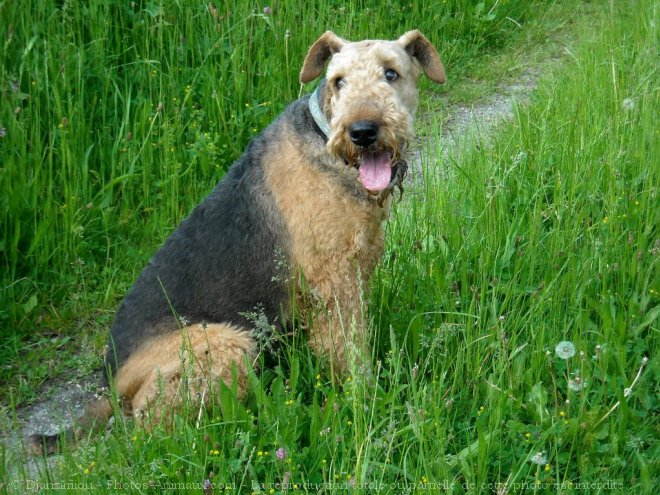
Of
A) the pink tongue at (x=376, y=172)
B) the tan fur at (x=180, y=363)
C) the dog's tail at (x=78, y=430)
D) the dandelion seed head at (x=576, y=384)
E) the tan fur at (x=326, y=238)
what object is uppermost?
the pink tongue at (x=376, y=172)

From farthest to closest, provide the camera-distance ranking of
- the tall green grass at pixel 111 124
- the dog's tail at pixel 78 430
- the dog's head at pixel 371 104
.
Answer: the tall green grass at pixel 111 124 < the dog's head at pixel 371 104 < the dog's tail at pixel 78 430

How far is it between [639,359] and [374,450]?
133 cm

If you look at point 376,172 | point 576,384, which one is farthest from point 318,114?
point 576,384

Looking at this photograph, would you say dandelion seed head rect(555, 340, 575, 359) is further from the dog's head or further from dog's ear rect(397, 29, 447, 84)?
dog's ear rect(397, 29, 447, 84)

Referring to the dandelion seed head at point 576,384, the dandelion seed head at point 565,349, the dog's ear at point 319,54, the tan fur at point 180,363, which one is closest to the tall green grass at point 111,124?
the tan fur at point 180,363

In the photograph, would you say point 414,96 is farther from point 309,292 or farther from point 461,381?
point 461,381

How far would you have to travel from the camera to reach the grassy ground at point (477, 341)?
2.85 metres

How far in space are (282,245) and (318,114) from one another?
635 millimetres

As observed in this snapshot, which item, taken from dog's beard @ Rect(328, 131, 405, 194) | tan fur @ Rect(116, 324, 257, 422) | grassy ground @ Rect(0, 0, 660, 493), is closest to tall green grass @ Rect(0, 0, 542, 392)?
grassy ground @ Rect(0, 0, 660, 493)

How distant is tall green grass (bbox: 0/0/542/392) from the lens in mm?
4508

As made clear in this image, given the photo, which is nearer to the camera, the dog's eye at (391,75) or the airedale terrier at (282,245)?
the airedale terrier at (282,245)

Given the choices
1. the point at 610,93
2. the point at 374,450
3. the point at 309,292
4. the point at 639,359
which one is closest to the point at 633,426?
the point at 639,359

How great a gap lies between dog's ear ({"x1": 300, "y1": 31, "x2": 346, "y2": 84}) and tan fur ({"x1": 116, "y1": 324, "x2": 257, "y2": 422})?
1363 millimetres

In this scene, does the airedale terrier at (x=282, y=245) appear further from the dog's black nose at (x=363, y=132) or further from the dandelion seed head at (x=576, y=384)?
the dandelion seed head at (x=576, y=384)
